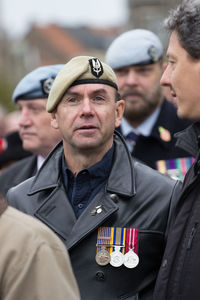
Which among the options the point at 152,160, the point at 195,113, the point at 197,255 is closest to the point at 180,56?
the point at 195,113

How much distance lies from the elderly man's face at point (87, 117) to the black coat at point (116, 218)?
6.7 inches

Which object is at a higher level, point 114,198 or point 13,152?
point 114,198

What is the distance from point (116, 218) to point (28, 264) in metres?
1.14

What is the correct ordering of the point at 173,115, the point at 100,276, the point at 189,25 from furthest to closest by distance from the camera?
1. the point at 173,115
2. the point at 100,276
3. the point at 189,25

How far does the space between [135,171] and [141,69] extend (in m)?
1.70

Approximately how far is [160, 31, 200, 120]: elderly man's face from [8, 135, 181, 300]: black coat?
0.62 metres

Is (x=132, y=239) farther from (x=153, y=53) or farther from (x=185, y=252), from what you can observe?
(x=153, y=53)

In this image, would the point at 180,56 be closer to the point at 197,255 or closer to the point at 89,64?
the point at 89,64

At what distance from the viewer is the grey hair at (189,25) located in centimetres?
296

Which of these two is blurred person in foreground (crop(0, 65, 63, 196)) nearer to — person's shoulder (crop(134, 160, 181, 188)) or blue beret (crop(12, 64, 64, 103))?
blue beret (crop(12, 64, 64, 103))

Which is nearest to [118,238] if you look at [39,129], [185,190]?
[185,190]

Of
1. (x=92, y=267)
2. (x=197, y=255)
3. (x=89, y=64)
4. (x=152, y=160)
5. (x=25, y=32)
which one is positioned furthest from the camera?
(x=25, y=32)

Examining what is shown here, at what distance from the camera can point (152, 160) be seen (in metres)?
4.91

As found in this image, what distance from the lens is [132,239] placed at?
3344mm
